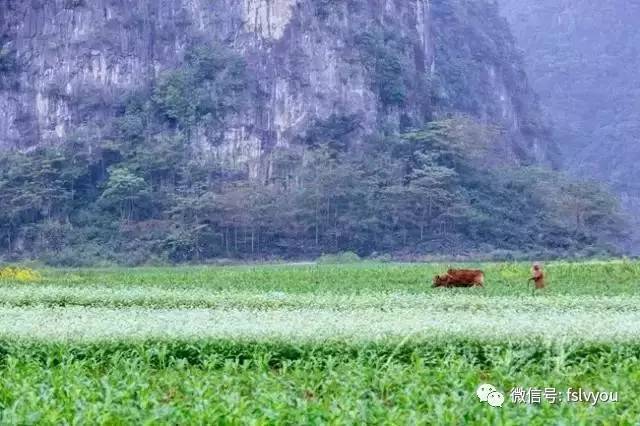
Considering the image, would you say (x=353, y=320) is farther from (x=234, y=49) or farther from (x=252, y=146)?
(x=234, y=49)

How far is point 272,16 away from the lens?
57.8 meters

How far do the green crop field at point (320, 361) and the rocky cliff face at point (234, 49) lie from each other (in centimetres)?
4114

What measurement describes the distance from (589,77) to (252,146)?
126 feet

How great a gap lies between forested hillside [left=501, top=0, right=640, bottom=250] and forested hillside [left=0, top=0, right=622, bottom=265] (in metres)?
14.0

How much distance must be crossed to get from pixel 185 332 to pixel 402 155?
1719 inches

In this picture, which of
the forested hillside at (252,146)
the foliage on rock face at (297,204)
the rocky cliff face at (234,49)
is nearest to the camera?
the foliage on rock face at (297,204)

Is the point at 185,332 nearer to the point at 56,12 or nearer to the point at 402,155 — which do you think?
the point at 402,155

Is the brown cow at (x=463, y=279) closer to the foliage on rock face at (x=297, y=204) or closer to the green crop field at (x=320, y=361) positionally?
the green crop field at (x=320, y=361)

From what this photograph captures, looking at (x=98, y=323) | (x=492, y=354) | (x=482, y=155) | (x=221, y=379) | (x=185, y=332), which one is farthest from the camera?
(x=482, y=155)

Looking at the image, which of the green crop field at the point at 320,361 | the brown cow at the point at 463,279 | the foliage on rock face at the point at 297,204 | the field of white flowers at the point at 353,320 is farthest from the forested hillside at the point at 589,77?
the green crop field at the point at 320,361

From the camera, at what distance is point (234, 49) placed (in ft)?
189

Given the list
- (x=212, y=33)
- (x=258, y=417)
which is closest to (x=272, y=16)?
(x=212, y=33)

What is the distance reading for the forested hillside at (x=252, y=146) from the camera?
158 ft

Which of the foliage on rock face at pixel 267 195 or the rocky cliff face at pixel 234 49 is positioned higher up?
the rocky cliff face at pixel 234 49
